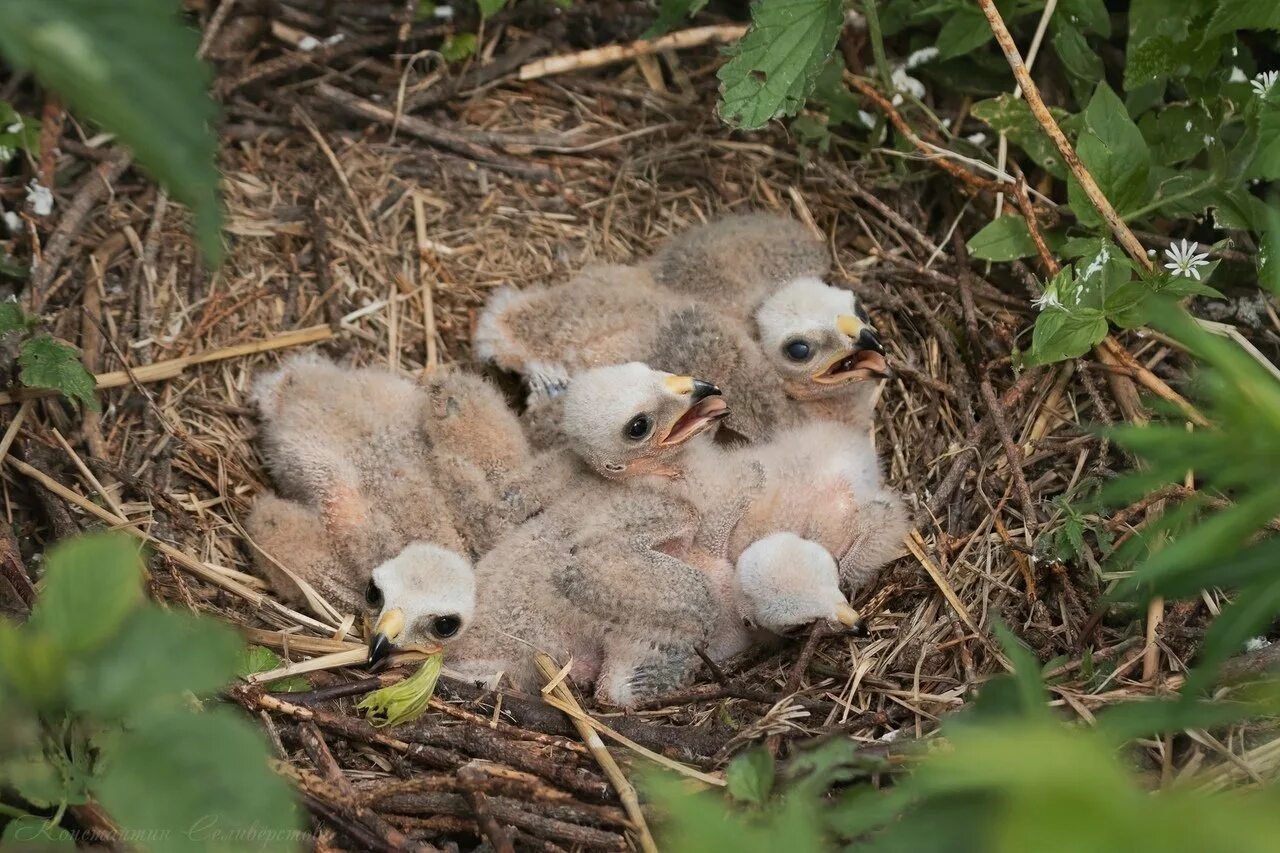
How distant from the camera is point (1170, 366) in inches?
121

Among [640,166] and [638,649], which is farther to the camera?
[640,166]

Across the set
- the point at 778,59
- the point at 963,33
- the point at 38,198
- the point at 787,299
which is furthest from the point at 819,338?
the point at 38,198

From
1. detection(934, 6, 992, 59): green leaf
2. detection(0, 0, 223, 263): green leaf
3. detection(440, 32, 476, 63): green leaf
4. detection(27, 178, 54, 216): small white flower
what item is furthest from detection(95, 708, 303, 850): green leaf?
detection(440, 32, 476, 63): green leaf

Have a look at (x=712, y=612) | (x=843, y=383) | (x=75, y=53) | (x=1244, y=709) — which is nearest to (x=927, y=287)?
(x=843, y=383)

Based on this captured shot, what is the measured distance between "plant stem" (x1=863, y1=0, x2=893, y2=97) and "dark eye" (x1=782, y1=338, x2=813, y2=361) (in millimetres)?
880

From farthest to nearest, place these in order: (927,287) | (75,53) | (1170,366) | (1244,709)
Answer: (927,287) < (1170,366) < (1244,709) < (75,53)

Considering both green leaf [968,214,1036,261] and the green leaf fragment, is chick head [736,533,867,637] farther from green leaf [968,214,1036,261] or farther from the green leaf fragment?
green leaf [968,214,1036,261]

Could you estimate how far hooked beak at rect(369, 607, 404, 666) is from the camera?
278 centimetres

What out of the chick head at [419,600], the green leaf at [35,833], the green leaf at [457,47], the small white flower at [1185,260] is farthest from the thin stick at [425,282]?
the small white flower at [1185,260]

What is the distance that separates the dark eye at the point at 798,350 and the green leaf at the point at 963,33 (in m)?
1.04

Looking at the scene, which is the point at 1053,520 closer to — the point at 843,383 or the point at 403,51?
the point at 843,383

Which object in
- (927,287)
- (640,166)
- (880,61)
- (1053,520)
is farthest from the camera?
(640,166)

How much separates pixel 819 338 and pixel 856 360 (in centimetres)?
14

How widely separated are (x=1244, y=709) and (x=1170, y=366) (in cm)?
162
